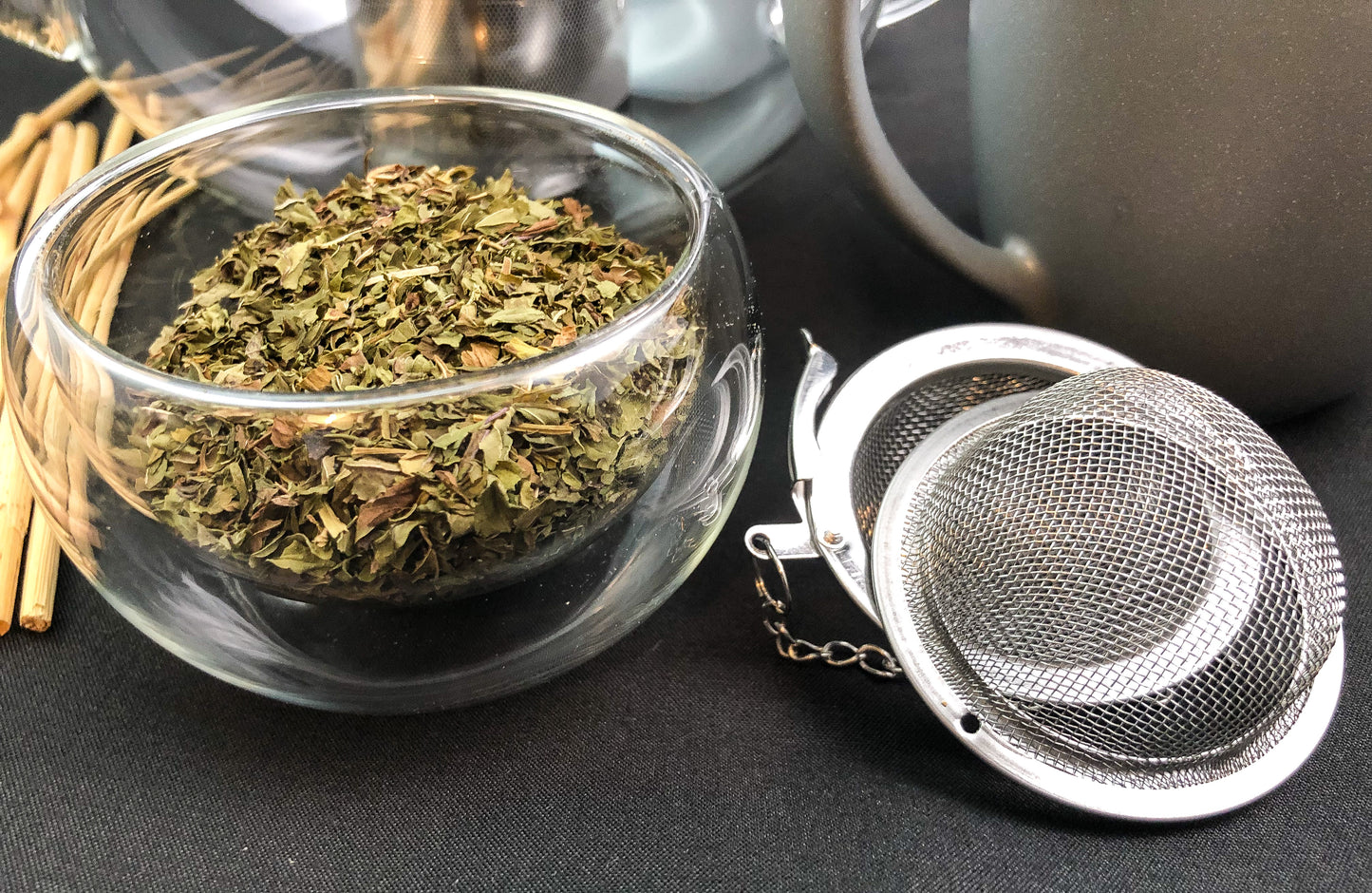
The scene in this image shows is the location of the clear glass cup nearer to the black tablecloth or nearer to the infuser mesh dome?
the black tablecloth

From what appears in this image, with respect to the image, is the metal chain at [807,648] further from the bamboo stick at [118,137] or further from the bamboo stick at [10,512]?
the bamboo stick at [118,137]

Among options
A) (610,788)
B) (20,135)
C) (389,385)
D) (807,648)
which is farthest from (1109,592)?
(20,135)

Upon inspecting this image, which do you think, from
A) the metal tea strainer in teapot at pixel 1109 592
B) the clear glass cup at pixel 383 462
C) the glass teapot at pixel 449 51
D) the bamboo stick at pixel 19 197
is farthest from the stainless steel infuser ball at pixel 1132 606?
the bamboo stick at pixel 19 197

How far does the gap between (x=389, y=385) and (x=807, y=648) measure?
0.90 feet

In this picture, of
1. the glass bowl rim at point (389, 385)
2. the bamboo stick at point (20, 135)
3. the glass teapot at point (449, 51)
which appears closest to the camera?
the glass bowl rim at point (389, 385)

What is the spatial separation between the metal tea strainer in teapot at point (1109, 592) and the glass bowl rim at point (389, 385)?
15 centimetres

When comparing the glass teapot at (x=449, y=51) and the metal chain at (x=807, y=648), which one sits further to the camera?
the glass teapot at (x=449, y=51)

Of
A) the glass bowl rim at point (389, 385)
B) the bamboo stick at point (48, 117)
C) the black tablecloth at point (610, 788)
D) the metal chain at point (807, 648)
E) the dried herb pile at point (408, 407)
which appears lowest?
the black tablecloth at point (610, 788)

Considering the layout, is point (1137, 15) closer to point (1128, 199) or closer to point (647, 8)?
point (1128, 199)

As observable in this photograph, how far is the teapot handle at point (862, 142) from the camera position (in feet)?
1.94

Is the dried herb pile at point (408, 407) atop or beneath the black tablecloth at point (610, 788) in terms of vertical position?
atop

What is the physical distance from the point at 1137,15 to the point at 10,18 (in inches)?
33.3

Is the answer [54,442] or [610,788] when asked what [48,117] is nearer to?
[54,442]

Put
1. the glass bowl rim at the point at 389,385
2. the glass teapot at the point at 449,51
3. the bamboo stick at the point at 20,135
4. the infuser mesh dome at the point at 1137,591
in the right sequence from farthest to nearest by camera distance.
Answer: the bamboo stick at the point at 20,135, the glass teapot at the point at 449,51, the infuser mesh dome at the point at 1137,591, the glass bowl rim at the point at 389,385
